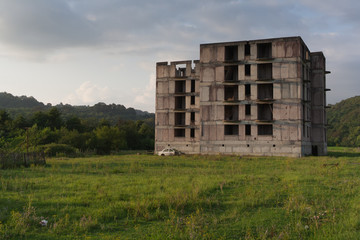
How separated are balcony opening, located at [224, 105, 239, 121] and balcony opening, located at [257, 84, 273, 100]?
3.59 meters

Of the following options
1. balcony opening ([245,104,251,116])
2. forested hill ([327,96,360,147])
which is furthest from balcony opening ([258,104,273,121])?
forested hill ([327,96,360,147])

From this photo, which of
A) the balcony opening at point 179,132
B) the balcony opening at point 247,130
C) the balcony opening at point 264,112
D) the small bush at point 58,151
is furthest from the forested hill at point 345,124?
the small bush at point 58,151

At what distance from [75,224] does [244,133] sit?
3692 cm

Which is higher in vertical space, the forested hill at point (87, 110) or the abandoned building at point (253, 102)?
the forested hill at point (87, 110)

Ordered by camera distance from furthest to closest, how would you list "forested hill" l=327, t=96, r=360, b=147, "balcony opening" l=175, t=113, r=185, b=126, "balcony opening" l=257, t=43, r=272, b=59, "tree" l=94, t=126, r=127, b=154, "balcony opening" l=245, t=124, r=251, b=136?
"forested hill" l=327, t=96, r=360, b=147 < "tree" l=94, t=126, r=127, b=154 < "balcony opening" l=175, t=113, r=185, b=126 < "balcony opening" l=257, t=43, r=272, b=59 < "balcony opening" l=245, t=124, r=251, b=136

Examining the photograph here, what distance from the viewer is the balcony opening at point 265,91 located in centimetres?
4530

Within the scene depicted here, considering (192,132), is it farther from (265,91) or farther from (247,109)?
(265,91)

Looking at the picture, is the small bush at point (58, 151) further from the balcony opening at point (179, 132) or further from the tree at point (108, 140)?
the balcony opening at point (179, 132)

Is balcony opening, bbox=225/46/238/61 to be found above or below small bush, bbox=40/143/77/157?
above

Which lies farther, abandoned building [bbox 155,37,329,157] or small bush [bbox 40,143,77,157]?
small bush [bbox 40,143,77,157]

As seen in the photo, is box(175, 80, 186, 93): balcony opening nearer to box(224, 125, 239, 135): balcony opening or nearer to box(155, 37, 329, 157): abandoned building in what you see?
box(155, 37, 329, 157): abandoned building

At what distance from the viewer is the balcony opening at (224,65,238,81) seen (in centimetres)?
4694

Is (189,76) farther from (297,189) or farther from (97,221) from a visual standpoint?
(97,221)

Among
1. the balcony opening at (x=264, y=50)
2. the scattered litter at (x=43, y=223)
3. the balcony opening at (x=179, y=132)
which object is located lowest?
the scattered litter at (x=43, y=223)
